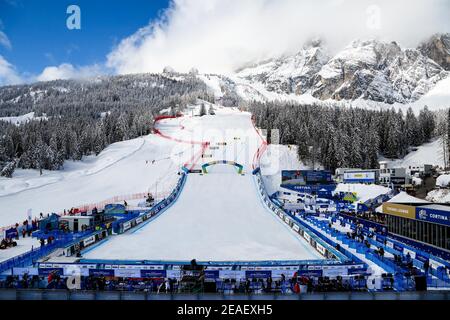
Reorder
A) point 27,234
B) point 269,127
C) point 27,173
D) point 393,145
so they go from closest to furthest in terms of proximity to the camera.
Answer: point 27,234, point 27,173, point 393,145, point 269,127

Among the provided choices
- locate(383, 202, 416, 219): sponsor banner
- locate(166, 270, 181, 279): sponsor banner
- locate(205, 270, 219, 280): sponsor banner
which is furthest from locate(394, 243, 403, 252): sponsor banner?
locate(166, 270, 181, 279): sponsor banner

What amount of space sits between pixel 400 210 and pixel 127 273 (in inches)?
691

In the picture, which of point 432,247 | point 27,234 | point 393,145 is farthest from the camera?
point 393,145

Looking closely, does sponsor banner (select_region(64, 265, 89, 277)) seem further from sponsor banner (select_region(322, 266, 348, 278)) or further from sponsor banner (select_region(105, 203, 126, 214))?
sponsor banner (select_region(105, 203, 126, 214))

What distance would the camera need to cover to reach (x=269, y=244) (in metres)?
22.1

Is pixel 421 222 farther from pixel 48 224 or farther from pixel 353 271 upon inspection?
pixel 48 224

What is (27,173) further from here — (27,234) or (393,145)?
(393,145)

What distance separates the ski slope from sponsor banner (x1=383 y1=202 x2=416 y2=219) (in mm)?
6611

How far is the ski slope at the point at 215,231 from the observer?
19.8m

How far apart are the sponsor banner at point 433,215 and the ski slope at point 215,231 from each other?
6.69 metres

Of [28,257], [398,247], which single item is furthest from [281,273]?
[28,257]
